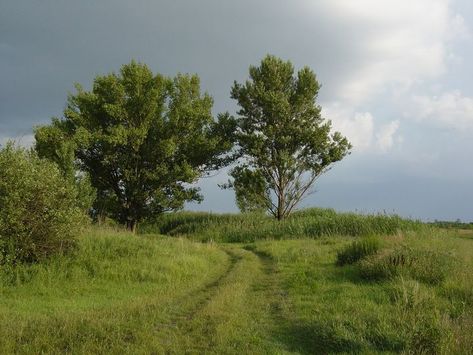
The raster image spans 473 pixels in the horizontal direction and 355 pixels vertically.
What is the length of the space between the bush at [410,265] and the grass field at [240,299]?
0.04m

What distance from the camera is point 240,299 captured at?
1335 centimetres

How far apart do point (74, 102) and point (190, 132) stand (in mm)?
9551

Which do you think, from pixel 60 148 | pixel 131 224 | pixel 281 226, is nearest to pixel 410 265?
pixel 281 226

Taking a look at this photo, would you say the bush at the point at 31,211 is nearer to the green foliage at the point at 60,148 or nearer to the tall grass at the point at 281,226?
the green foliage at the point at 60,148

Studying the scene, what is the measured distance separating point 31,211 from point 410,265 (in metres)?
13.5

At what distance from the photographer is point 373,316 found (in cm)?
1083

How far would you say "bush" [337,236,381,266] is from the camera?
18656mm

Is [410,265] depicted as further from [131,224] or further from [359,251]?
[131,224]

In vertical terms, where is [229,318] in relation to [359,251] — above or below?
below

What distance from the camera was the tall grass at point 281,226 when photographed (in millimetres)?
31344

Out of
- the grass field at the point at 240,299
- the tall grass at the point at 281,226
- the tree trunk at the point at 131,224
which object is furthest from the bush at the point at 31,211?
the tree trunk at the point at 131,224

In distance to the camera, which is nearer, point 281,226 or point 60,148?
point 60,148

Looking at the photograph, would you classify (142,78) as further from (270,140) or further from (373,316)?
(373,316)

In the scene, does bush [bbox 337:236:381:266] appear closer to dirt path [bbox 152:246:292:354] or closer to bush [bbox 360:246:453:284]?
bush [bbox 360:246:453:284]
